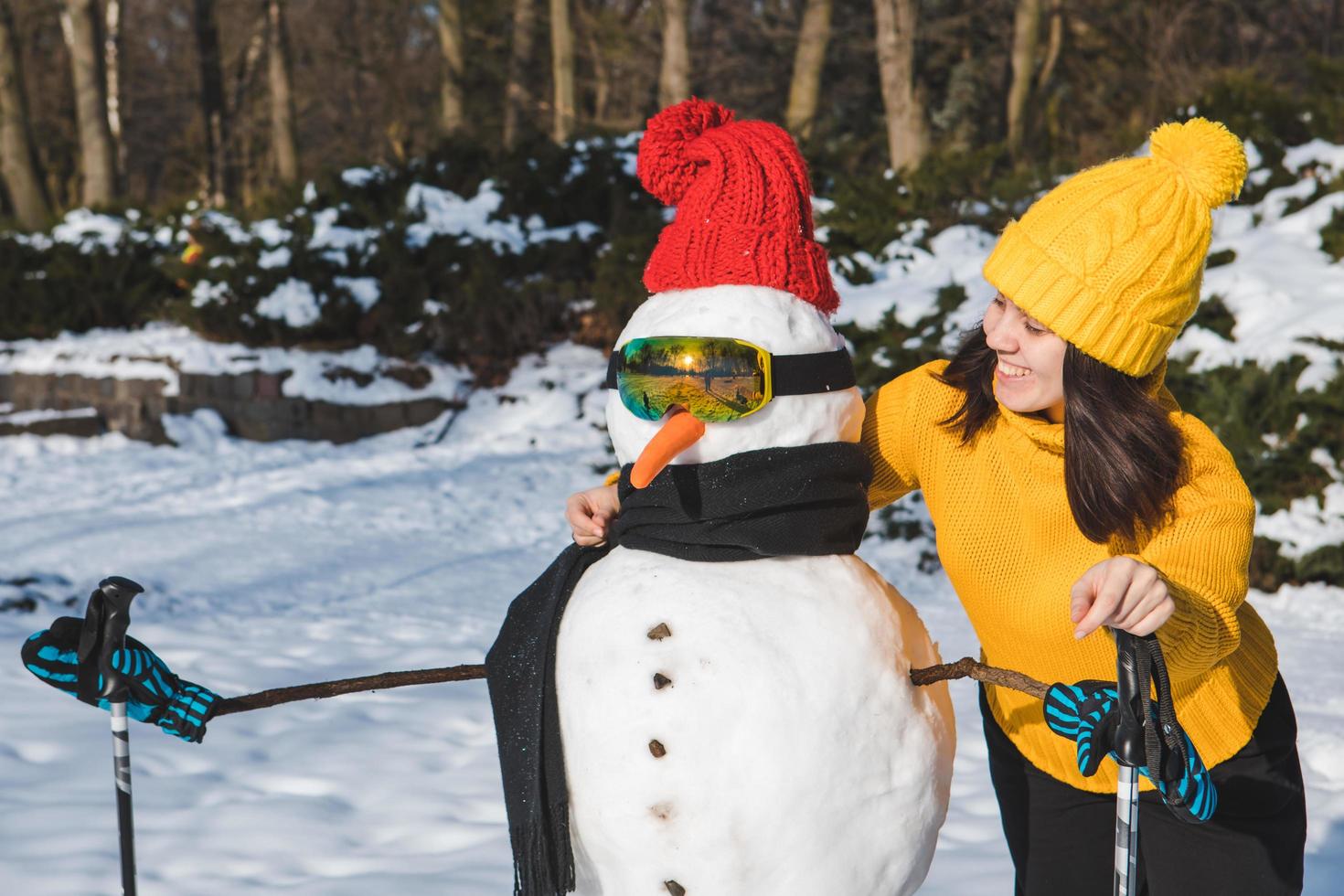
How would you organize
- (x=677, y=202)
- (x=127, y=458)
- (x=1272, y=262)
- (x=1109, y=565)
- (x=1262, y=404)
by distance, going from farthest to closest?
(x=127, y=458) < (x=1272, y=262) < (x=1262, y=404) < (x=677, y=202) < (x=1109, y=565)

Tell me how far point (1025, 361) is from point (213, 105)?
17.1m

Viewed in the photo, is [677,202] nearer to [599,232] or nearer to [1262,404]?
[1262,404]

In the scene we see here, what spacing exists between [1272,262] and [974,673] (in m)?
5.58

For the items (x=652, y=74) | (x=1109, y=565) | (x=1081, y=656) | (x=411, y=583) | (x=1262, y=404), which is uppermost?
(x=652, y=74)

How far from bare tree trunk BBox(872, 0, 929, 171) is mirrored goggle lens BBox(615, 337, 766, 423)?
9.39m

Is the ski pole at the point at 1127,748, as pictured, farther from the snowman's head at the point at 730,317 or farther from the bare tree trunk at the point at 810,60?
the bare tree trunk at the point at 810,60

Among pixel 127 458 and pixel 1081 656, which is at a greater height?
pixel 1081 656

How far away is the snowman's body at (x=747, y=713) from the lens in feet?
5.52

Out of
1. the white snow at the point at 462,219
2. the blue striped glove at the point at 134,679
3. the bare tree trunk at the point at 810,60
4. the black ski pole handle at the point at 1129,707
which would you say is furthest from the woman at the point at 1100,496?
the bare tree trunk at the point at 810,60

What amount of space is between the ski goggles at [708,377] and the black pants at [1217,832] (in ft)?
2.81

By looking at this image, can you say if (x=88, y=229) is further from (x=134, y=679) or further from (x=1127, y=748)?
(x=1127, y=748)

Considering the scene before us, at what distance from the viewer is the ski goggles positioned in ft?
5.80

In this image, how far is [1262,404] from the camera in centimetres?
557

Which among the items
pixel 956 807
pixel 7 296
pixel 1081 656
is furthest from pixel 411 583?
pixel 7 296
